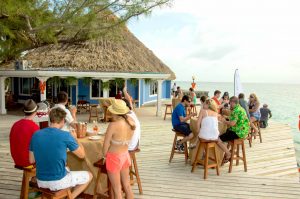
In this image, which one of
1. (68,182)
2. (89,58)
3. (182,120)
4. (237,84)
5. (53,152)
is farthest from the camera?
(89,58)

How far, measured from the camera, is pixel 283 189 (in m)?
5.40

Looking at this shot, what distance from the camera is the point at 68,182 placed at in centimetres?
365

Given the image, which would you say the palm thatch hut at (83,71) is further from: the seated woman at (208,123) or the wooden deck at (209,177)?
the seated woman at (208,123)

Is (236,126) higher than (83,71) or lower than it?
lower

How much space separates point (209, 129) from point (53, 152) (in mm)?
3353

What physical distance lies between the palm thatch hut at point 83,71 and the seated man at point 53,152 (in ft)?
33.6

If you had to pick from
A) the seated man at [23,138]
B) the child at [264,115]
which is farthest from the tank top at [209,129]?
the child at [264,115]

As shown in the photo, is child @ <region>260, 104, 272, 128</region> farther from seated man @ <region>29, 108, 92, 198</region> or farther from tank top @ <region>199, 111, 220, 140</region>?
seated man @ <region>29, 108, 92, 198</region>

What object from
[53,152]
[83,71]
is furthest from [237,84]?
[53,152]

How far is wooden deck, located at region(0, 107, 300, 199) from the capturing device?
203 inches

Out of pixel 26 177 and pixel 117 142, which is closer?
pixel 117 142

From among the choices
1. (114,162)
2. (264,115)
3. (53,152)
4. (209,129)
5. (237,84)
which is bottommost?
(264,115)

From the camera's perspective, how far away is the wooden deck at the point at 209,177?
5.15 m

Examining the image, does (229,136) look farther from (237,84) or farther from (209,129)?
(237,84)
